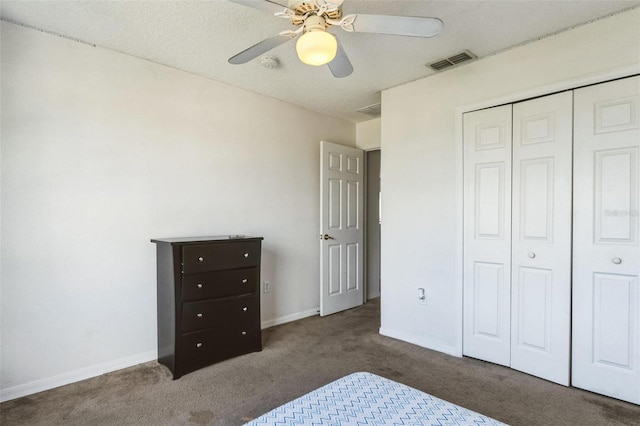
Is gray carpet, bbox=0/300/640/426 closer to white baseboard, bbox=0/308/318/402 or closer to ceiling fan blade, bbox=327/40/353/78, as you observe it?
white baseboard, bbox=0/308/318/402

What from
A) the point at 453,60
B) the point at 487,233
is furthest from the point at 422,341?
the point at 453,60

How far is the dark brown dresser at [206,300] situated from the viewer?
257cm

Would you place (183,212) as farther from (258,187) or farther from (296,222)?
(296,222)

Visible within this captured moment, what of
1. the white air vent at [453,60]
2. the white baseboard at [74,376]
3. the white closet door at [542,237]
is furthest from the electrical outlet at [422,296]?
the white baseboard at [74,376]

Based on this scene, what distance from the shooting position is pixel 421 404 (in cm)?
131

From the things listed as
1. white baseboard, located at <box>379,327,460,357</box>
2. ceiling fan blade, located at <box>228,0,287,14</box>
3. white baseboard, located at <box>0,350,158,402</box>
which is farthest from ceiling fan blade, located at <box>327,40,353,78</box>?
white baseboard, located at <box>0,350,158,402</box>

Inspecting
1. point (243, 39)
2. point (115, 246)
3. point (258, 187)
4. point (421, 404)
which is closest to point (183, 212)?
point (115, 246)

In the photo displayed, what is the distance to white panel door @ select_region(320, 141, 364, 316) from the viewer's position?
4.07m

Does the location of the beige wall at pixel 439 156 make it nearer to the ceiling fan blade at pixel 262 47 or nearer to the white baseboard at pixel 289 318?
the white baseboard at pixel 289 318

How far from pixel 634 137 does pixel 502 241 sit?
104cm

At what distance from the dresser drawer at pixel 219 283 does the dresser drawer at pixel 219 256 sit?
5cm

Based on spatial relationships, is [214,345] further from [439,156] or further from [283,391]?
[439,156]

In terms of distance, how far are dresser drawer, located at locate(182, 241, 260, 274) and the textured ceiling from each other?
5.00 feet

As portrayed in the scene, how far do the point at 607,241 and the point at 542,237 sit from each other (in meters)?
0.37
